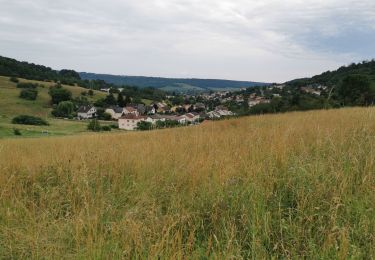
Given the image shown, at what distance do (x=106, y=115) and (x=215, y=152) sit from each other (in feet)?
307

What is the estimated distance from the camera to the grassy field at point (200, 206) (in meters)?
2.18

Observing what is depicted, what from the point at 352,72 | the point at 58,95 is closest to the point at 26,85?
the point at 58,95

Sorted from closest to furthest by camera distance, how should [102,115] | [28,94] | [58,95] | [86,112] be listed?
[86,112]
[28,94]
[102,115]
[58,95]

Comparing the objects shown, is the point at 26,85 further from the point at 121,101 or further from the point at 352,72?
the point at 352,72

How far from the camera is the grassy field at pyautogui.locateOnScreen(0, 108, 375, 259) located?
7.14ft

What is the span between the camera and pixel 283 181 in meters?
3.11

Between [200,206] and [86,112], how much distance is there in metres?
95.6

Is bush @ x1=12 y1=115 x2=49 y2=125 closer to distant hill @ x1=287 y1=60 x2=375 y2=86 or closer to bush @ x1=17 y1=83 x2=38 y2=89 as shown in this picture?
bush @ x1=17 y1=83 x2=38 y2=89

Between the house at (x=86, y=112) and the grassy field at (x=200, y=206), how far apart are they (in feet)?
291

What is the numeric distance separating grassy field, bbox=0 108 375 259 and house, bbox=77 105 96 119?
88.7m

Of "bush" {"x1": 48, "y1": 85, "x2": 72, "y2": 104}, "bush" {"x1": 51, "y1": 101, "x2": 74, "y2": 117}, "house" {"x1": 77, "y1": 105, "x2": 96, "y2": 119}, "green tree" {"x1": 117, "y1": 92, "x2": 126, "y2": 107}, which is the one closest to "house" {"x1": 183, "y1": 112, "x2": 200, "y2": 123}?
"house" {"x1": 77, "y1": 105, "x2": 96, "y2": 119}

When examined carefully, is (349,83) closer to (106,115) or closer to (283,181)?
(283,181)

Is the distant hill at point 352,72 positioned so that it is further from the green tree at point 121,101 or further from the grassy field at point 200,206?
the green tree at point 121,101

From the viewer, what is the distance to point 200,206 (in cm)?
283
